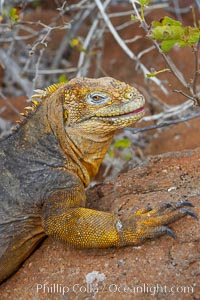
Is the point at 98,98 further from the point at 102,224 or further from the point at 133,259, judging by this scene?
the point at 133,259

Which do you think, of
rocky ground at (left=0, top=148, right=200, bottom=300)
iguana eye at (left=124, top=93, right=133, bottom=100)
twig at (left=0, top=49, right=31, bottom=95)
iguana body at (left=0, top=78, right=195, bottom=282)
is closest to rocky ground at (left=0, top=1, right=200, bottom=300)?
rocky ground at (left=0, top=148, right=200, bottom=300)

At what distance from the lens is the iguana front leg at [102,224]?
375cm

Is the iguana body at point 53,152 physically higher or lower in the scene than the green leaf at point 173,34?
lower

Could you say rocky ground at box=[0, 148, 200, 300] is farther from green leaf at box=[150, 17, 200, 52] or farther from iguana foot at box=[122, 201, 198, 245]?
green leaf at box=[150, 17, 200, 52]

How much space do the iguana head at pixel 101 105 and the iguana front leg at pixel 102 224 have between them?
61 cm

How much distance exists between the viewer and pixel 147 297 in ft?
11.4

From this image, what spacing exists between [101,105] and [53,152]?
51 cm

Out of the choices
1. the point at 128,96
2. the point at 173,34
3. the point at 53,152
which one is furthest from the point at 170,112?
the point at 173,34

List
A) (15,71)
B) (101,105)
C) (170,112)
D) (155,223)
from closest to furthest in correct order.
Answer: (155,223) < (101,105) < (170,112) < (15,71)

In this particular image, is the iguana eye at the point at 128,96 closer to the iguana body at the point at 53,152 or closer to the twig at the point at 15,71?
the iguana body at the point at 53,152

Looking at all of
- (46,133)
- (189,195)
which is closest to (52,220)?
(46,133)

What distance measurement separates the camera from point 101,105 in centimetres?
419

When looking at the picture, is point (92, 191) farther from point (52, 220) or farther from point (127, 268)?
point (127, 268)

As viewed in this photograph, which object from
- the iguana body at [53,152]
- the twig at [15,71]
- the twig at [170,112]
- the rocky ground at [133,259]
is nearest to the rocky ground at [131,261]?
the rocky ground at [133,259]
